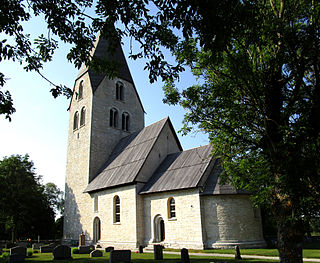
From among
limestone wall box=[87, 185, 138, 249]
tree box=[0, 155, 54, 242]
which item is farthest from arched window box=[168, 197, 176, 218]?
tree box=[0, 155, 54, 242]

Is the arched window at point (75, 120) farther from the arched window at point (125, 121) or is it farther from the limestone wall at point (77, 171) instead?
the arched window at point (125, 121)

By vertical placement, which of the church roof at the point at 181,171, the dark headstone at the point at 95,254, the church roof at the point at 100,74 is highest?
the church roof at the point at 100,74

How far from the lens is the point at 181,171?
21.5 meters

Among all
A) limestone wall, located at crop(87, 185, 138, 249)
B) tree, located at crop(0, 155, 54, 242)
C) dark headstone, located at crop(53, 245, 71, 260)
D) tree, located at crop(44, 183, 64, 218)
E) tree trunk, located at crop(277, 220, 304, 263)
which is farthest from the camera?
tree, located at crop(44, 183, 64, 218)

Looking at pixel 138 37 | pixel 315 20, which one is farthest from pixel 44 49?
pixel 315 20

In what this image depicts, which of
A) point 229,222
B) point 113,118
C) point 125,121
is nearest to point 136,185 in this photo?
point 229,222

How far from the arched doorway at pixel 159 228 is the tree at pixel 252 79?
38.1 feet

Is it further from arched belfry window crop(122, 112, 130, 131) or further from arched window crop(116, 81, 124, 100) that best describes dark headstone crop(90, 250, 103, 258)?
arched window crop(116, 81, 124, 100)

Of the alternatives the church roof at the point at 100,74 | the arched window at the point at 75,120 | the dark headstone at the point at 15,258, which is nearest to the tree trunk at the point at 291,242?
the dark headstone at the point at 15,258

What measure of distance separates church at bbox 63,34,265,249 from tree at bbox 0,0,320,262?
229cm

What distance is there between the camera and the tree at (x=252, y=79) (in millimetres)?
5773

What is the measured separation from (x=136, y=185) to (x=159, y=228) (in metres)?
3.84

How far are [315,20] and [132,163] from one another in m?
19.0

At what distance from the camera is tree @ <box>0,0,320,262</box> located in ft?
18.9
